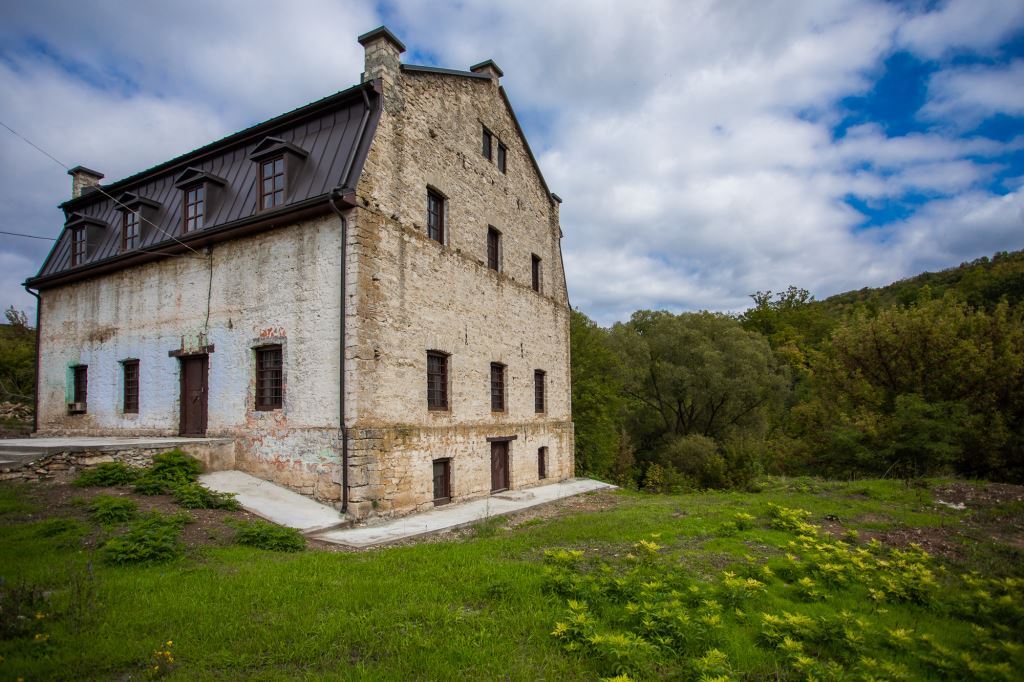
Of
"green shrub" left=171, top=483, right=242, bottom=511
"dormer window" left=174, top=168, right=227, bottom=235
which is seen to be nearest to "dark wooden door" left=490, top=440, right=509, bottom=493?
"green shrub" left=171, top=483, right=242, bottom=511

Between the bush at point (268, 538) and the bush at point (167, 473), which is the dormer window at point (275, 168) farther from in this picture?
the bush at point (268, 538)

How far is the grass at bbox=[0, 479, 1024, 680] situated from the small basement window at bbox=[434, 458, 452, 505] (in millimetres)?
4707

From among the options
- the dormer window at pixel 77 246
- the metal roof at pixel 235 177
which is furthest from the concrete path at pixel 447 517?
the dormer window at pixel 77 246

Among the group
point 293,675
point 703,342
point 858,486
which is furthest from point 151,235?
point 703,342

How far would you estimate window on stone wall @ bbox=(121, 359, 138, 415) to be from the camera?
14906 mm

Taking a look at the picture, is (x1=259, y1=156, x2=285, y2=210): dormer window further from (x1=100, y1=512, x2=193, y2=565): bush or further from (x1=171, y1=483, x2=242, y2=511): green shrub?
(x1=100, y1=512, x2=193, y2=565): bush

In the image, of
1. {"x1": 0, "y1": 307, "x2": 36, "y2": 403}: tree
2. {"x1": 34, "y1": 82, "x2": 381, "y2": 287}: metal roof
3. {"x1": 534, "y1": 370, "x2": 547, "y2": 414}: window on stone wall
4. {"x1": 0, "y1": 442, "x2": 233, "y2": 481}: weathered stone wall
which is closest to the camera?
{"x1": 0, "y1": 442, "x2": 233, "y2": 481}: weathered stone wall

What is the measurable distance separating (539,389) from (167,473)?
10.8 m

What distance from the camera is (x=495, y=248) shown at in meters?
16.3

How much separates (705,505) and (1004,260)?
1894 inches

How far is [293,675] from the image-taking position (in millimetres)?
4129

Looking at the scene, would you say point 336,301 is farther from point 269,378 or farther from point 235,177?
point 235,177

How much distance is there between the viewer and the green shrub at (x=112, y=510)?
7.93 meters

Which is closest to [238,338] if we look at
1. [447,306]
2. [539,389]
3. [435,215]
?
[447,306]
